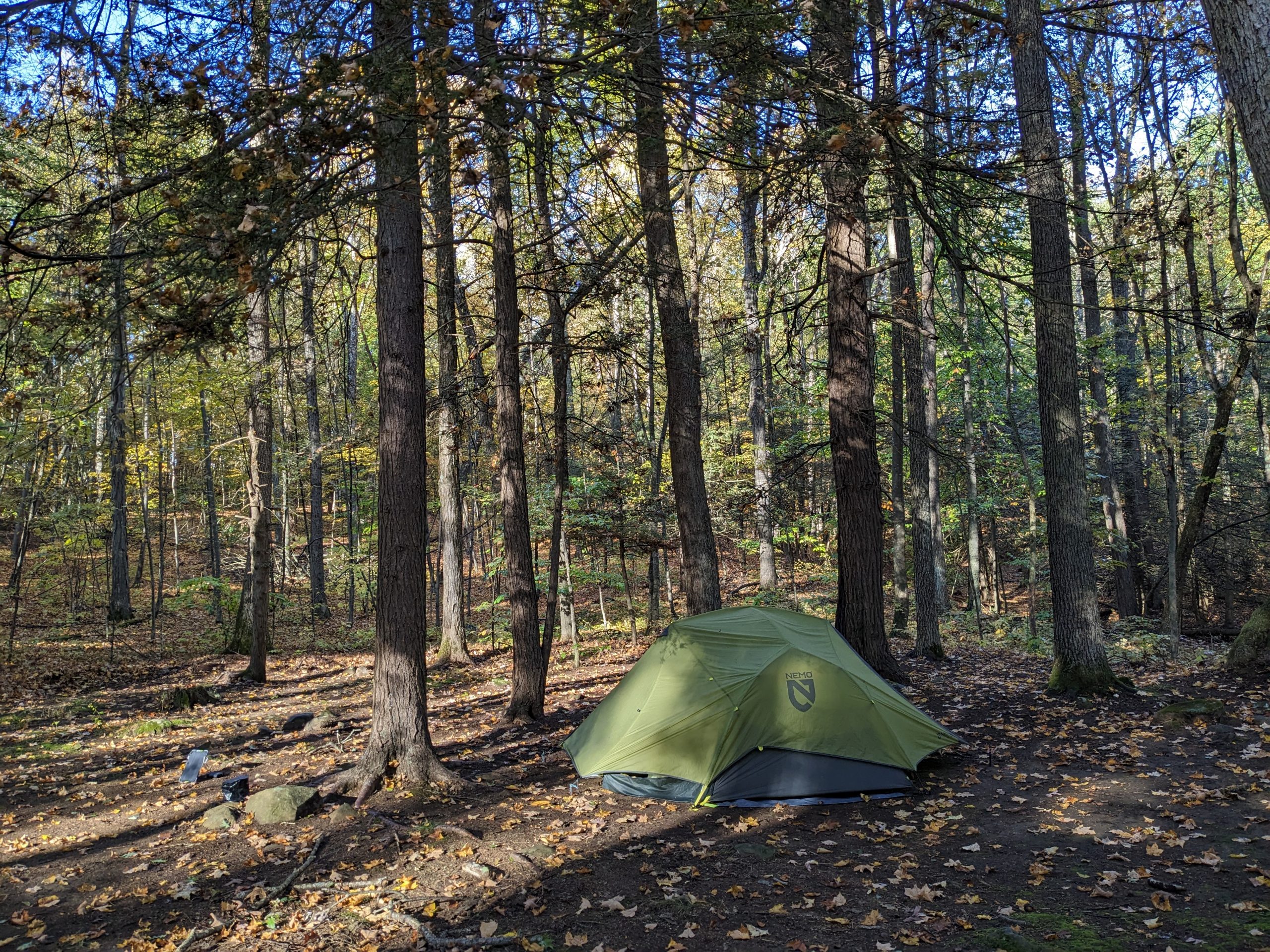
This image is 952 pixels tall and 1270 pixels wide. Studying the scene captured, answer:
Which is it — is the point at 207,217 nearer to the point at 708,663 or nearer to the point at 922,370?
the point at 708,663

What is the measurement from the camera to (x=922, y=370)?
44.2ft

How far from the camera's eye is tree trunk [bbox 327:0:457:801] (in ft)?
20.9

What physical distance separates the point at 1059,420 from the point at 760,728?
517 centimetres

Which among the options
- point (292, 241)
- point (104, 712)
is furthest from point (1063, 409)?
point (104, 712)

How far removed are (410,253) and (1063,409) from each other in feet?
24.1

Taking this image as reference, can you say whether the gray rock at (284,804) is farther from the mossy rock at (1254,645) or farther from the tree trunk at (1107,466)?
the tree trunk at (1107,466)

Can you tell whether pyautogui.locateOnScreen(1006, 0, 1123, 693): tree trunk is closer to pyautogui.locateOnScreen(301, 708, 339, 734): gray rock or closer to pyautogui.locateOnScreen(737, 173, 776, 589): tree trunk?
pyautogui.locateOnScreen(737, 173, 776, 589): tree trunk

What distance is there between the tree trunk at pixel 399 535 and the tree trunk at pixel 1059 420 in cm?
681

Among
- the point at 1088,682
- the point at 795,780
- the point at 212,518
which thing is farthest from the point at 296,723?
the point at 212,518

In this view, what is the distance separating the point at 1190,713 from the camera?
287 inches

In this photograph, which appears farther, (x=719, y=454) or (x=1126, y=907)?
(x=719, y=454)

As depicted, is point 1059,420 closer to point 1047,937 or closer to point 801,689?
point 801,689

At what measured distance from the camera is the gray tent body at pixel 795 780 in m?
6.29

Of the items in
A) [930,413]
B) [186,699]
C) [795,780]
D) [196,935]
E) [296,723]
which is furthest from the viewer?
[930,413]
